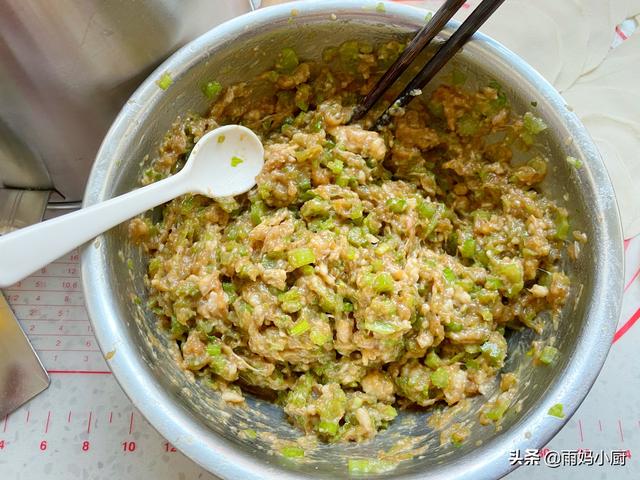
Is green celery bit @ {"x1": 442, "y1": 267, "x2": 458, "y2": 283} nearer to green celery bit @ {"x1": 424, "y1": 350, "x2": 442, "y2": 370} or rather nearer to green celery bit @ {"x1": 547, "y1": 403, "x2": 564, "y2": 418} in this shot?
green celery bit @ {"x1": 424, "y1": 350, "x2": 442, "y2": 370}

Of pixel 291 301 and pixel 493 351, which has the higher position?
pixel 493 351

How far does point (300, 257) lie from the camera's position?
5.57 ft

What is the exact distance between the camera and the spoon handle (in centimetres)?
141

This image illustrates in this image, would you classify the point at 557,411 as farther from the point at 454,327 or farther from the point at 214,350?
the point at 214,350

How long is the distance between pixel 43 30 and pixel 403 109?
1.12 m

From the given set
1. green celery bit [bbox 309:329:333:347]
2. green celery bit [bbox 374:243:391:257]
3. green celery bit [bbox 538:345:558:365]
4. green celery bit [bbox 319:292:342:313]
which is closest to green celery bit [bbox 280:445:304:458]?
green celery bit [bbox 309:329:333:347]

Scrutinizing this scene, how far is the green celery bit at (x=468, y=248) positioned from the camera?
1872 millimetres

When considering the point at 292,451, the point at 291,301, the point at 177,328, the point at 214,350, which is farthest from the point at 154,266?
the point at 292,451

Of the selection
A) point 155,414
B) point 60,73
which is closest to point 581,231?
point 155,414

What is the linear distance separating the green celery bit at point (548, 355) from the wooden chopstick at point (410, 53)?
0.96 m

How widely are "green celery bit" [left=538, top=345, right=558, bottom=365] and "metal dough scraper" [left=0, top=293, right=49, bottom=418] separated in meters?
1.71

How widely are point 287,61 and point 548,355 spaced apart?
124cm

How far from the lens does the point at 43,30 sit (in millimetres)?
1512

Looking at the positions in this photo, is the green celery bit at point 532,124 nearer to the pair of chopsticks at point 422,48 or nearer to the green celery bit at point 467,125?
the green celery bit at point 467,125
